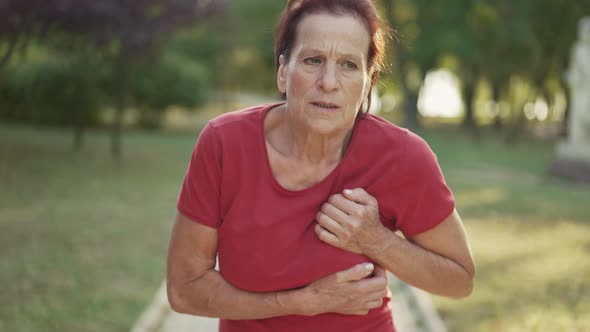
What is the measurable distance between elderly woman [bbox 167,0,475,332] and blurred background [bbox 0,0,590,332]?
1.55 feet

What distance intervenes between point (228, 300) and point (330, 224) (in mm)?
390

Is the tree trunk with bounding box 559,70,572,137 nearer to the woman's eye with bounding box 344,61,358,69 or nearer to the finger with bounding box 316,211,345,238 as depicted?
the woman's eye with bounding box 344,61,358,69

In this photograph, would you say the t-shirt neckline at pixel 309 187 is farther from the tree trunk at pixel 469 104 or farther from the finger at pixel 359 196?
the tree trunk at pixel 469 104

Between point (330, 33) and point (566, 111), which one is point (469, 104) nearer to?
point (566, 111)

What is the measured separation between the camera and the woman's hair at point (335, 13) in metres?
2.12

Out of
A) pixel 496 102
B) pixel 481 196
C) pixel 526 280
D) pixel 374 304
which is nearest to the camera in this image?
pixel 374 304

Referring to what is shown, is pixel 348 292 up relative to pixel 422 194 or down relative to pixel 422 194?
down

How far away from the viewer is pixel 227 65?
3647 cm

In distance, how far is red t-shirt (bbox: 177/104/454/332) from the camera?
2.09 m

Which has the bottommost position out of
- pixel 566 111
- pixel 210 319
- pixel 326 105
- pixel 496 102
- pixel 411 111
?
pixel 411 111

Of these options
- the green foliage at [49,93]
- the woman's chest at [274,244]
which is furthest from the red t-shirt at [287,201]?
the green foliage at [49,93]

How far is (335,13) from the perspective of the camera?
2115 mm

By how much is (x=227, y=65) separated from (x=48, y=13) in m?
24.2

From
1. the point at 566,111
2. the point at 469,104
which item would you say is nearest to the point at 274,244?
the point at 566,111
